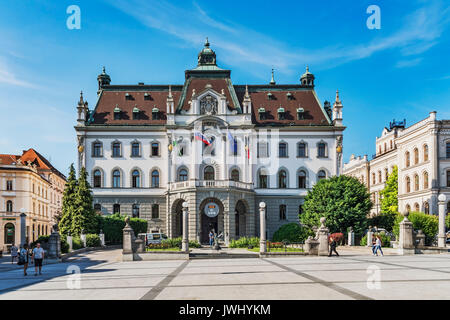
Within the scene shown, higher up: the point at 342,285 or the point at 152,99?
the point at 152,99

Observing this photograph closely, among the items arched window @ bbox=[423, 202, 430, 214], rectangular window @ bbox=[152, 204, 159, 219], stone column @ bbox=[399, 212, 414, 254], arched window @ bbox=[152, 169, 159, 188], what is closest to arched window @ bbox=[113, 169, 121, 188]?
arched window @ bbox=[152, 169, 159, 188]

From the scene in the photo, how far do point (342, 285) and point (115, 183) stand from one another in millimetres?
47070

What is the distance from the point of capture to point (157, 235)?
47.8 metres

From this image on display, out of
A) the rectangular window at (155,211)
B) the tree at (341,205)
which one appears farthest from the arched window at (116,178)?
the tree at (341,205)

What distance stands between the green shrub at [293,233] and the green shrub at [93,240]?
62.4ft

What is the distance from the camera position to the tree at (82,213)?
50.9m

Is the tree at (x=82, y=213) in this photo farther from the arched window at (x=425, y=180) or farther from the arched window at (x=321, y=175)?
the arched window at (x=425, y=180)

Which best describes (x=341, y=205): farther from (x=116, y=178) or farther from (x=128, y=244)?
(x=116, y=178)

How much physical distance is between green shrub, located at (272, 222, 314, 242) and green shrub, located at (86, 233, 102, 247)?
19.0 meters

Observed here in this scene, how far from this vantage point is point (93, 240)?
49.7 metres

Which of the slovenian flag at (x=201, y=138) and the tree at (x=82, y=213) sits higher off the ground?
the slovenian flag at (x=201, y=138)

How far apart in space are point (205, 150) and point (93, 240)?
55.7 feet
